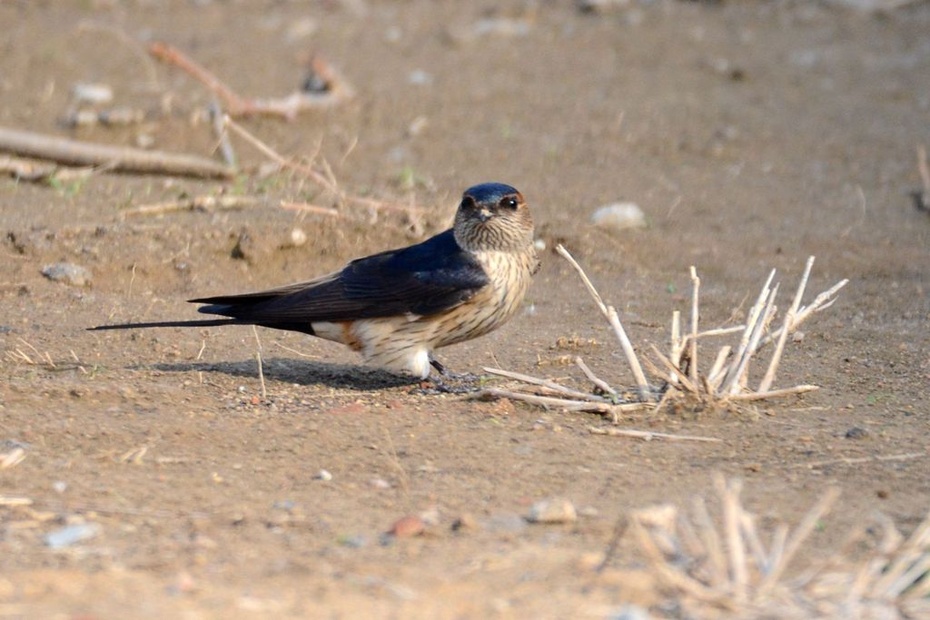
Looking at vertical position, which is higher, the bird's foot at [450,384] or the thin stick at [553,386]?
the thin stick at [553,386]

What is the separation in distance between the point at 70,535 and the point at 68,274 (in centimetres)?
291

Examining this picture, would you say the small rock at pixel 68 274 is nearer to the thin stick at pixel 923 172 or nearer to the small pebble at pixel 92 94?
the small pebble at pixel 92 94

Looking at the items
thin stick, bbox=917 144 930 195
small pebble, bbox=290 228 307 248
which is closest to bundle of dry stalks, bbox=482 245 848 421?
small pebble, bbox=290 228 307 248

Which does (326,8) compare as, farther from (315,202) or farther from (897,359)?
(897,359)

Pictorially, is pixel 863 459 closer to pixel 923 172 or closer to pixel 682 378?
pixel 682 378

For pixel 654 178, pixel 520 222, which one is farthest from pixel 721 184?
pixel 520 222

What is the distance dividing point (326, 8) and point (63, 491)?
9.32 m

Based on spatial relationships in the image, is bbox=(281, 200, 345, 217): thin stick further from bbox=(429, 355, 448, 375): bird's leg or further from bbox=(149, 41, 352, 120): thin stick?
bbox=(149, 41, 352, 120): thin stick

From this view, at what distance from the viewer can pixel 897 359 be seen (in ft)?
17.3

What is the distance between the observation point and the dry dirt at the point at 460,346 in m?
3.14

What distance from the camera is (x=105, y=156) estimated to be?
737 cm

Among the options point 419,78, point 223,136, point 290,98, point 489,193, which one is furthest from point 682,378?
point 419,78

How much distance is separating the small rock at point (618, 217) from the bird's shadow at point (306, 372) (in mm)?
2067

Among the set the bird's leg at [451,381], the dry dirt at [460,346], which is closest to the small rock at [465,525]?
the dry dirt at [460,346]
